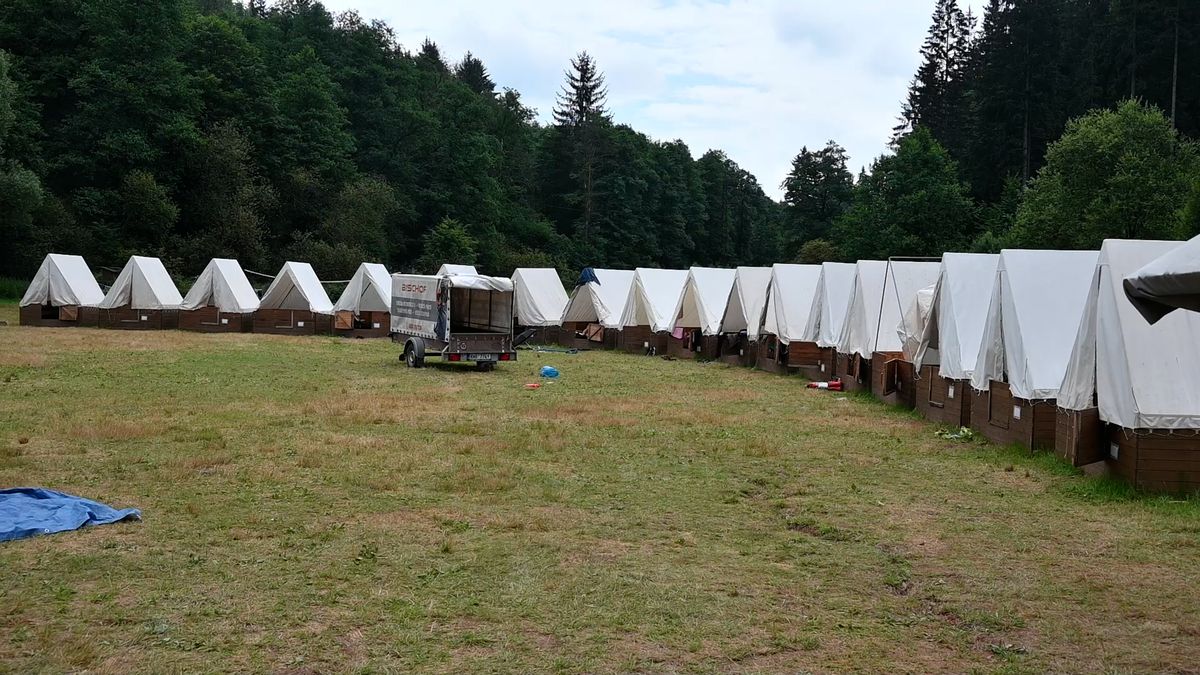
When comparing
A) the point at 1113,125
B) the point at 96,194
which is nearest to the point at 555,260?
the point at 96,194

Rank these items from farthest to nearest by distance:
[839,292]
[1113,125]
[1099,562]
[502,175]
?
1. [502,175]
2. [1113,125]
3. [839,292]
4. [1099,562]

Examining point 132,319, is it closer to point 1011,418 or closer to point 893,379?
point 893,379

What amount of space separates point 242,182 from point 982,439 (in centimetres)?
5078

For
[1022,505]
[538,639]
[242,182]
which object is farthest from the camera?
[242,182]

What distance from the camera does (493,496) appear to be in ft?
30.1

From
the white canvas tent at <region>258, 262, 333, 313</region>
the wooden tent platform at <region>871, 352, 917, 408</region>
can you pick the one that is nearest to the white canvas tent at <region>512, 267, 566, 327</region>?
the white canvas tent at <region>258, 262, 333, 313</region>

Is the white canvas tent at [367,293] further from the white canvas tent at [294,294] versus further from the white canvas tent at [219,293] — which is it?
the white canvas tent at [219,293]

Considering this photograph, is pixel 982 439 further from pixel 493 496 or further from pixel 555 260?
pixel 555 260

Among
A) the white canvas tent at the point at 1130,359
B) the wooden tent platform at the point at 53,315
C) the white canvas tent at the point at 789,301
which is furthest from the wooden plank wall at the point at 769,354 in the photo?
the wooden tent platform at the point at 53,315

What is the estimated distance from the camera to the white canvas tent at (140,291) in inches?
1300

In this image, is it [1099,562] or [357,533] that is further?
[357,533]

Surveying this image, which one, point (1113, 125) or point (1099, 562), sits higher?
point (1113, 125)

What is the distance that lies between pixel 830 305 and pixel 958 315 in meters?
7.05

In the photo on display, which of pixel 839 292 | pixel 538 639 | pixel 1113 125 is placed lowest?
pixel 538 639
